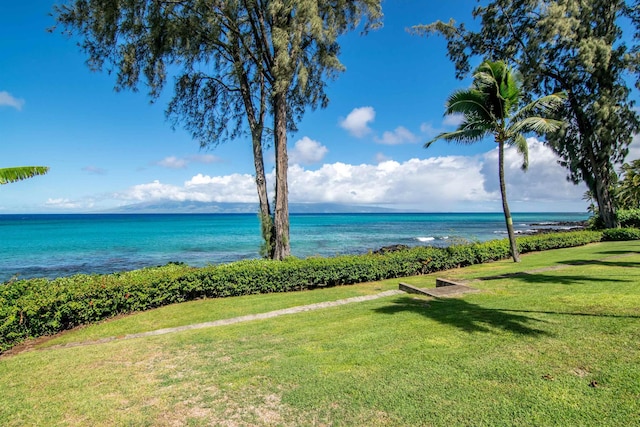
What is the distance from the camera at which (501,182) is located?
1390cm

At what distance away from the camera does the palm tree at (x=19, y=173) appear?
6.19 m

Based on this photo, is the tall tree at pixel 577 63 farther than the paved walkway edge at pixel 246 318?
Yes

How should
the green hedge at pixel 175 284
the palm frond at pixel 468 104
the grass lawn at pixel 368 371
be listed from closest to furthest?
1. the grass lawn at pixel 368 371
2. the green hedge at pixel 175 284
3. the palm frond at pixel 468 104

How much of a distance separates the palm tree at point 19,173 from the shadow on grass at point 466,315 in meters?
7.27

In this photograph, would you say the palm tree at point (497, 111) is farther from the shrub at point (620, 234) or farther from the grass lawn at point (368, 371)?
the shrub at point (620, 234)

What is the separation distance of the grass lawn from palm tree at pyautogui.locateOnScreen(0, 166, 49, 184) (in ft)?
10.5

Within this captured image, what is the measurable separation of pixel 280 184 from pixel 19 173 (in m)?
8.41

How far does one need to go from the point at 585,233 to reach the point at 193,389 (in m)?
24.7

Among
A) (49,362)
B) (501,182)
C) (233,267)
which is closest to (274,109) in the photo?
(233,267)

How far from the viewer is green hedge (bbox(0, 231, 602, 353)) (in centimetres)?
694

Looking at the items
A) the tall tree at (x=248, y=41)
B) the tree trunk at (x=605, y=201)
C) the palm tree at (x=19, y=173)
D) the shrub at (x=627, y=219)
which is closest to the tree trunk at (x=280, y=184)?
the tall tree at (x=248, y=41)

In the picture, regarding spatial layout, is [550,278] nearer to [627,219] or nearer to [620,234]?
[620,234]

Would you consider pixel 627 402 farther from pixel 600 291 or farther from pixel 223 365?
pixel 600 291

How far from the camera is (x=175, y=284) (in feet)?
30.9
